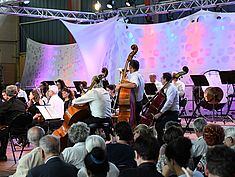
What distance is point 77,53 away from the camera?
717 inches

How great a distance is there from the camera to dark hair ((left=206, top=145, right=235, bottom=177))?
272 cm

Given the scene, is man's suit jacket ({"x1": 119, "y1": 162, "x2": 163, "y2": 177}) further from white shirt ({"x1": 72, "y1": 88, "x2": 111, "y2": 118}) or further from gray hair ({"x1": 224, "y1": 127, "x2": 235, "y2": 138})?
white shirt ({"x1": 72, "y1": 88, "x2": 111, "y2": 118})

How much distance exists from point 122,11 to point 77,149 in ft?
42.0

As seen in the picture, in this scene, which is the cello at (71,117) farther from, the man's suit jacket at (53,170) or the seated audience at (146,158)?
the seated audience at (146,158)

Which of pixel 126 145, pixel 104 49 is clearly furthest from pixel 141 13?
pixel 126 145

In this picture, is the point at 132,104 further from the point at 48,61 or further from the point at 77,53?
the point at 48,61

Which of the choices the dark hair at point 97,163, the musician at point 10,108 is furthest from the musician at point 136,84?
the dark hair at point 97,163

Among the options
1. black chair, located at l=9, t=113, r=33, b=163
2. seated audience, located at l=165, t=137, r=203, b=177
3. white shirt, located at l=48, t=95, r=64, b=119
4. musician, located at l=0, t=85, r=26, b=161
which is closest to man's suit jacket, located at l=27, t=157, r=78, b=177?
seated audience, located at l=165, t=137, r=203, b=177

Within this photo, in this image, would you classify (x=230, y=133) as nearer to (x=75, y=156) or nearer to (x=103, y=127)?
(x=75, y=156)

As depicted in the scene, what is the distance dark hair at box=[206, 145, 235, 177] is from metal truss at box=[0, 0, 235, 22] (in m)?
11.5

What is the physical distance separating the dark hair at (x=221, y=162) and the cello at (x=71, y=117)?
4874mm

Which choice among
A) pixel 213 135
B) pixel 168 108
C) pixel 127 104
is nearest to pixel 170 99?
pixel 168 108

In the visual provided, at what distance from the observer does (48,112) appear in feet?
28.5

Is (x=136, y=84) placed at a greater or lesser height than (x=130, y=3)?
lesser
